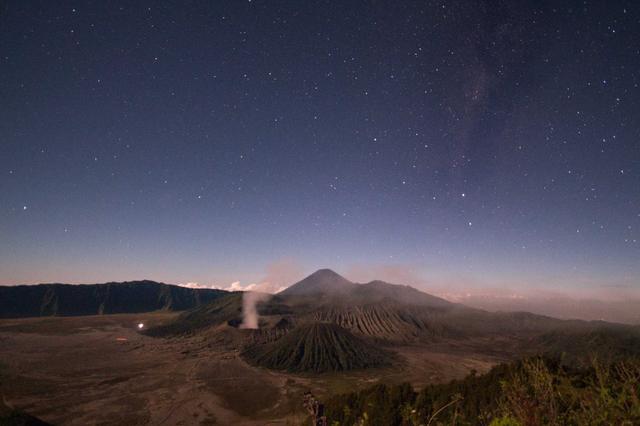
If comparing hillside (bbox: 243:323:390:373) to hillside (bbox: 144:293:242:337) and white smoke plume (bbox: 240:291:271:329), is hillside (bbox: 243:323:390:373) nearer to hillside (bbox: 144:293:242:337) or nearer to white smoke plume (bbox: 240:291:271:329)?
white smoke plume (bbox: 240:291:271:329)

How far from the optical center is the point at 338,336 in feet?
304

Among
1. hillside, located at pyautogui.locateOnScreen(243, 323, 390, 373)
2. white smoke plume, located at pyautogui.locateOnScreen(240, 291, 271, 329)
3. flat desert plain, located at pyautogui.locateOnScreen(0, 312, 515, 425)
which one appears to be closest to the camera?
flat desert plain, located at pyautogui.locateOnScreen(0, 312, 515, 425)

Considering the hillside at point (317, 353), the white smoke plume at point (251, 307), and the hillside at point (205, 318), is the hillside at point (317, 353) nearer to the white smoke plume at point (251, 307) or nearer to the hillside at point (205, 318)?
the white smoke plume at point (251, 307)

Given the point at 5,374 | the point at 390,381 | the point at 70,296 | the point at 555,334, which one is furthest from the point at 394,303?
the point at 70,296

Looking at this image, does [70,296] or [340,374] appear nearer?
[340,374]

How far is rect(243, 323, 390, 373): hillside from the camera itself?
77.1 meters

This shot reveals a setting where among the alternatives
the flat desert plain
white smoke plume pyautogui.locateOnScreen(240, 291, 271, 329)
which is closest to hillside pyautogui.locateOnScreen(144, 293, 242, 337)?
white smoke plume pyautogui.locateOnScreen(240, 291, 271, 329)

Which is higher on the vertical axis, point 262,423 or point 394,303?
point 394,303

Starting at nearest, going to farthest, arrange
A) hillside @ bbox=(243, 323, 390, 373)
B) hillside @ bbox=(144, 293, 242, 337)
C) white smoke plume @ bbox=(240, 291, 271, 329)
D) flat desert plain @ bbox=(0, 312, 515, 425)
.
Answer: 1. flat desert plain @ bbox=(0, 312, 515, 425)
2. hillside @ bbox=(243, 323, 390, 373)
3. hillside @ bbox=(144, 293, 242, 337)
4. white smoke plume @ bbox=(240, 291, 271, 329)

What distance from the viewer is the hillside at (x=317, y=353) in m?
77.1

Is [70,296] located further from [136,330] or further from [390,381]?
[390,381]

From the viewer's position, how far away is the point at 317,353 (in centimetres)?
8244

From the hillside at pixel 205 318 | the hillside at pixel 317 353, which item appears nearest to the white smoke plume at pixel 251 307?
the hillside at pixel 205 318

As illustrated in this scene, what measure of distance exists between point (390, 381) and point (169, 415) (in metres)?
39.9
